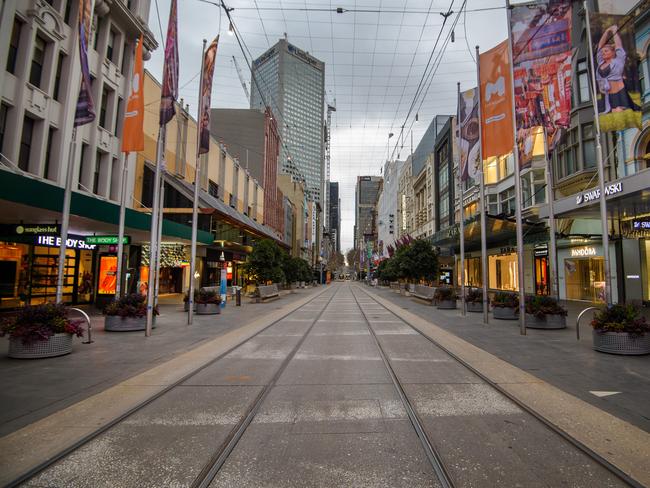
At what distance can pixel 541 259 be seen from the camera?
1201 inches

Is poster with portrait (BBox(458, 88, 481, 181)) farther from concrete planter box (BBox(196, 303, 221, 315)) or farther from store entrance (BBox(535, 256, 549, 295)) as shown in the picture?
store entrance (BBox(535, 256, 549, 295))

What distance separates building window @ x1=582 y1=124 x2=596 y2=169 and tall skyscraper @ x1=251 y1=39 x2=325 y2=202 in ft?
64.4

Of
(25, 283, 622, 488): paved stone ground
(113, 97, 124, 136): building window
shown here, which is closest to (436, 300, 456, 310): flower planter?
(25, 283, 622, 488): paved stone ground

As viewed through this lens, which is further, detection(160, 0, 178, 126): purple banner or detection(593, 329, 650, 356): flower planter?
detection(160, 0, 178, 126): purple banner

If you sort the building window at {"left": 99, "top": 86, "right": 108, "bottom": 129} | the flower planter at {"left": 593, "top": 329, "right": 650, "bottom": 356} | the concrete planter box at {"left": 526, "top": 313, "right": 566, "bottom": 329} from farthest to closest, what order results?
the building window at {"left": 99, "top": 86, "right": 108, "bottom": 129} < the concrete planter box at {"left": 526, "top": 313, "right": 566, "bottom": 329} < the flower planter at {"left": 593, "top": 329, "right": 650, "bottom": 356}

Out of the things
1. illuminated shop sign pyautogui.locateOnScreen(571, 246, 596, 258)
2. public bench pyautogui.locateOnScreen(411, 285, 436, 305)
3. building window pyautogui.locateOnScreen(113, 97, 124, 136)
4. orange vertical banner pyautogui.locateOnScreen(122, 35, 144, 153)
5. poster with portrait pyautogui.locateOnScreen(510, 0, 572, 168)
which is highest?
building window pyautogui.locateOnScreen(113, 97, 124, 136)

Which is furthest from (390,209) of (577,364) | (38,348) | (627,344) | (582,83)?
(38,348)

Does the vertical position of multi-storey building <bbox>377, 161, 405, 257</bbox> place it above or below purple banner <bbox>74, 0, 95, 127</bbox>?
above

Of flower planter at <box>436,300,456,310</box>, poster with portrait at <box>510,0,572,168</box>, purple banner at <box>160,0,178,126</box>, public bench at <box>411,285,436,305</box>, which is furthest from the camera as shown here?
public bench at <box>411,285,436,305</box>

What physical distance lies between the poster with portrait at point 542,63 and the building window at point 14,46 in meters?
20.0

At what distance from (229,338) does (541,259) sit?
88.2 feet

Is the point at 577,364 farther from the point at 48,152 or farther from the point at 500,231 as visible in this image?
the point at 500,231

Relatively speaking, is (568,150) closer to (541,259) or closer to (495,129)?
(541,259)

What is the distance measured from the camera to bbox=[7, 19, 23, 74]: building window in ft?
55.0
